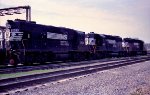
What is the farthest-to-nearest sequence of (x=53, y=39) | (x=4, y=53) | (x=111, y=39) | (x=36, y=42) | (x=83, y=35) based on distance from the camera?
1. (x=111, y=39)
2. (x=83, y=35)
3. (x=53, y=39)
4. (x=36, y=42)
5. (x=4, y=53)

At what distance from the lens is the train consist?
21.1 metres

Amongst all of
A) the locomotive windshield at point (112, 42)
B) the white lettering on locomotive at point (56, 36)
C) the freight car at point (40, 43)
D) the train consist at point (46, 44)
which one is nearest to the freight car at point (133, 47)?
the locomotive windshield at point (112, 42)

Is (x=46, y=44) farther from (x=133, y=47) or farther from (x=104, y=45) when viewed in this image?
(x=133, y=47)

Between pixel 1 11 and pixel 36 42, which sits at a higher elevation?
pixel 1 11

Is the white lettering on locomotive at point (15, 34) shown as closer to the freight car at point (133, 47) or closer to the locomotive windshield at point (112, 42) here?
the locomotive windshield at point (112, 42)

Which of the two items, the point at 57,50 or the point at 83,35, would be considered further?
the point at 83,35

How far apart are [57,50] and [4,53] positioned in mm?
7969

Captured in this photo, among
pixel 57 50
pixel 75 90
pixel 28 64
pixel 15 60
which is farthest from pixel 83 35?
pixel 75 90

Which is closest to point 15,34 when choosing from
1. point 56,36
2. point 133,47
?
point 56,36

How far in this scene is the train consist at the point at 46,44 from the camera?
2114 cm

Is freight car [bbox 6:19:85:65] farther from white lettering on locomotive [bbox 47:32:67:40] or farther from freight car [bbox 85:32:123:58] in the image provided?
freight car [bbox 85:32:123:58]

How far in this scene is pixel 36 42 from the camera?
23547 mm

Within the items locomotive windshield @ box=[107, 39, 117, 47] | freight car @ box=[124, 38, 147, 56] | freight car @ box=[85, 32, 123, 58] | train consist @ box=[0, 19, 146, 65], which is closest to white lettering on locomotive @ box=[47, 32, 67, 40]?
train consist @ box=[0, 19, 146, 65]

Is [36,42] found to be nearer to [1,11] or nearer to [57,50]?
[57,50]
